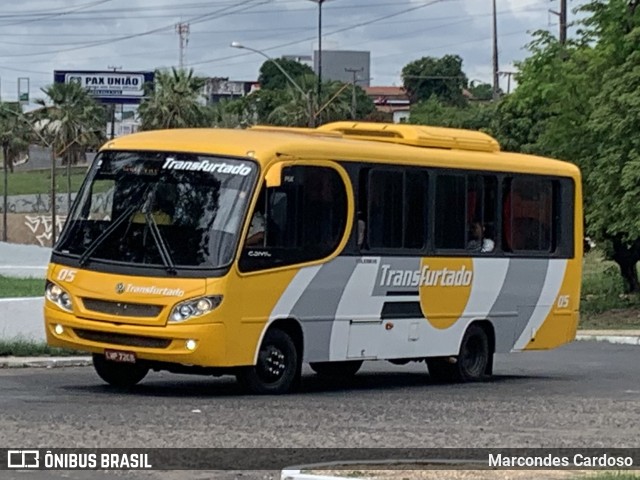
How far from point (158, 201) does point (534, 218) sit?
663 cm

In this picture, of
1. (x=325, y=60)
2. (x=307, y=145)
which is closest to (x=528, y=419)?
(x=307, y=145)

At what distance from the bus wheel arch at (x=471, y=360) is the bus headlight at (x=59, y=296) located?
18.2 ft

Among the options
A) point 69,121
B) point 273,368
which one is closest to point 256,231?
point 273,368

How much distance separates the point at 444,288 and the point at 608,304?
2714cm

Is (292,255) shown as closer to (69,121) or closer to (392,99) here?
(69,121)

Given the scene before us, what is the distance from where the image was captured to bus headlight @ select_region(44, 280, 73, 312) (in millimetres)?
16650

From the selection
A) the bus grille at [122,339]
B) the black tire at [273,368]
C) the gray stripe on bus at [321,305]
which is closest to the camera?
the bus grille at [122,339]

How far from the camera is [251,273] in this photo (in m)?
16.5

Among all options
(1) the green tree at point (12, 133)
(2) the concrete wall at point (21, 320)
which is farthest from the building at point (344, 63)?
(2) the concrete wall at point (21, 320)

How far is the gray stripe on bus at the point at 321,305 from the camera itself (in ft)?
56.9

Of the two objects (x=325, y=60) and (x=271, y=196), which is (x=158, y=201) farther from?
(x=325, y=60)

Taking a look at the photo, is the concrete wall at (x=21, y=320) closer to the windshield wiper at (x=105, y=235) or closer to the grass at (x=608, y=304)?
the windshield wiper at (x=105, y=235)

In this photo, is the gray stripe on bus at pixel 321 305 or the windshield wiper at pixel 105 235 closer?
the windshield wiper at pixel 105 235

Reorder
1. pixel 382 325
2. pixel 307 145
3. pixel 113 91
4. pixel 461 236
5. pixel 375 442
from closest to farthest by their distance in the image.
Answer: pixel 375 442 → pixel 307 145 → pixel 382 325 → pixel 461 236 → pixel 113 91
